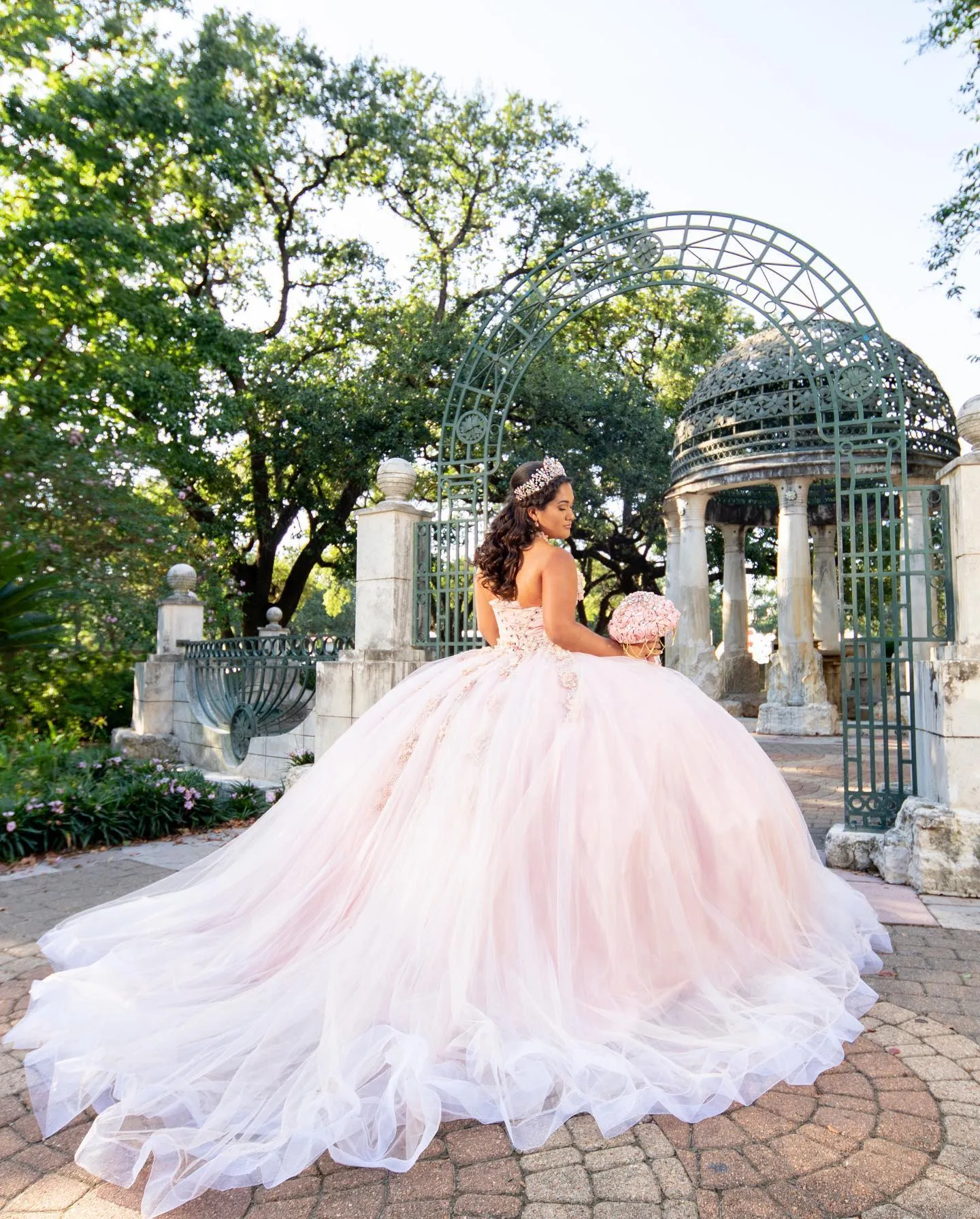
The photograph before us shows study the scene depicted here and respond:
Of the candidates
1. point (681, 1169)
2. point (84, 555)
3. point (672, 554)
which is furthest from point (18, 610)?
point (672, 554)

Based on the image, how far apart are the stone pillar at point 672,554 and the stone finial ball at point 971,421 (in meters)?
9.55

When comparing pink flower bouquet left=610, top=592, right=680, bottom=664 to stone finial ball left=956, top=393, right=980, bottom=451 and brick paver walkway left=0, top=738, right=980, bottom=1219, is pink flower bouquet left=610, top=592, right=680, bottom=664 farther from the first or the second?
stone finial ball left=956, top=393, right=980, bottom=451

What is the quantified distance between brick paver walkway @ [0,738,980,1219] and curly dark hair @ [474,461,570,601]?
2091mm

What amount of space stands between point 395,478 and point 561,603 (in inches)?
152

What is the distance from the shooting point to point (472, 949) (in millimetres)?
2738

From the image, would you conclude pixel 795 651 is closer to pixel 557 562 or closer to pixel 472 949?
pixel 557 562

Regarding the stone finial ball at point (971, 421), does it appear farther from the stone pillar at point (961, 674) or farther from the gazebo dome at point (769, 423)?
the gazebo dome at point (769, 423)

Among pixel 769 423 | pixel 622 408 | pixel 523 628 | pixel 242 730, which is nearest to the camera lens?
pixel 523 628

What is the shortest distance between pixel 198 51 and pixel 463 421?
11128 mm

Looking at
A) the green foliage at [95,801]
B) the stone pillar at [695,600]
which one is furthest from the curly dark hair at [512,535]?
the stone pillar at [695,600]

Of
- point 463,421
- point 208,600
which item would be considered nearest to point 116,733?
point 208,600

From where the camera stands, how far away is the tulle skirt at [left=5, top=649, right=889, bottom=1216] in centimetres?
230

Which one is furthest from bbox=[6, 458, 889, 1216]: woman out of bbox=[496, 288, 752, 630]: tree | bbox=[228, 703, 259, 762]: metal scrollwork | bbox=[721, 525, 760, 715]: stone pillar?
bbox=[721, 525, 760, 715]: stone pillar

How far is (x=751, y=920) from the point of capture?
3270 mm
